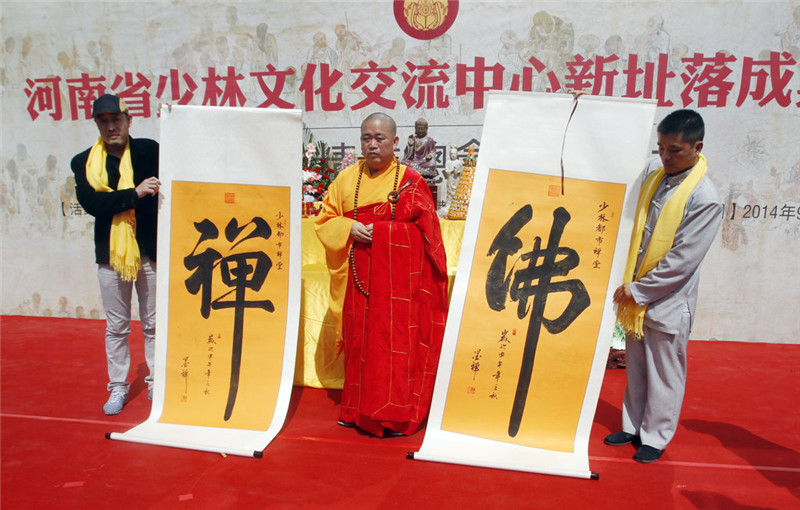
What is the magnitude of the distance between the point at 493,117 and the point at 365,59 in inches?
97.5

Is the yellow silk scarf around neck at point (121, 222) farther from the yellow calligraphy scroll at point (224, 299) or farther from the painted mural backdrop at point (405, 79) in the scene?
the painted mural backdrop at point (405, 79)

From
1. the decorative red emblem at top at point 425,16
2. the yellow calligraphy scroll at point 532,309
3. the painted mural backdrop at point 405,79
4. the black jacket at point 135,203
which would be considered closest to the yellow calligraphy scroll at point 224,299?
the black jacket at point 135,203

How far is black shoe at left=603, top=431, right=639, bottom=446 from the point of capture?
8.27ft

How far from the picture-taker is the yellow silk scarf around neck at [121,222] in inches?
108

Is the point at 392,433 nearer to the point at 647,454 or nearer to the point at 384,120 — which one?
the point at 647,454

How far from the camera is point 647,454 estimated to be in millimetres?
2359

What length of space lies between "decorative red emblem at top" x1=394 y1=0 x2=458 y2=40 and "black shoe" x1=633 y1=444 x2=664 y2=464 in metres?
3.47

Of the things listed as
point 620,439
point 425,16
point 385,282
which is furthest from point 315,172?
point 620,439

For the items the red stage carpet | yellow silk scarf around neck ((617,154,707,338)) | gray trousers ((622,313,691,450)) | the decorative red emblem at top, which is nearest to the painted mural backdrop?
the decorative red emblem at top

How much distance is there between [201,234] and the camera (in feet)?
8.83

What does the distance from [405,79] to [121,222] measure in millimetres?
2665

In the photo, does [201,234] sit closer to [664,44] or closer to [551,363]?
[551,363]

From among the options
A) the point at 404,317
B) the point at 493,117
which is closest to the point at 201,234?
the point at 404,317

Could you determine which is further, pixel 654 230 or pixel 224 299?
pixel 224 299
